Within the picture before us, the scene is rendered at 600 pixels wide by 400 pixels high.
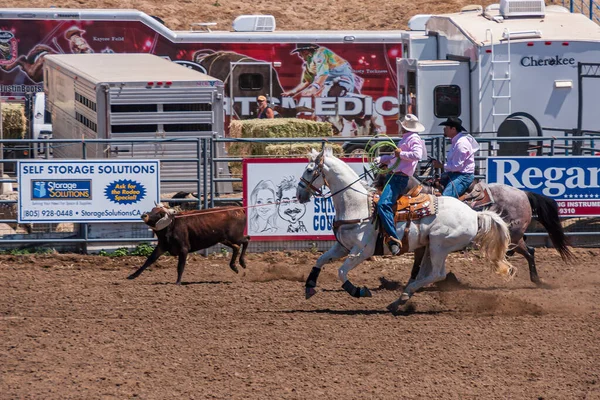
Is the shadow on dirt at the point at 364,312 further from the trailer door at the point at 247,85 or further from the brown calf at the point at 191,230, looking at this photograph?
the trailer door at the point at 247,85

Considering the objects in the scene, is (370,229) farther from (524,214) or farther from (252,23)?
(252,23)

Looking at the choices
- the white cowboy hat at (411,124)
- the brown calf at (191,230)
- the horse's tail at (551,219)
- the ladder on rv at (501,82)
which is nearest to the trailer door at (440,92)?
the ladder on rv at (501,82)

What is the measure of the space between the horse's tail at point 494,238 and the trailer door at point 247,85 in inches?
495

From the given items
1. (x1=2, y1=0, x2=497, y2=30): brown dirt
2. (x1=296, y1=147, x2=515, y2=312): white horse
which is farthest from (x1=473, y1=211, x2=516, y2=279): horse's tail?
(x1=2, y1=0, x2=497, y2=30): brown dirt

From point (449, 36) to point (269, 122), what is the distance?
3852mm

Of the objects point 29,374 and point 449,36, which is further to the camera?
point 449,36

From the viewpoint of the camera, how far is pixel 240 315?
9555mm

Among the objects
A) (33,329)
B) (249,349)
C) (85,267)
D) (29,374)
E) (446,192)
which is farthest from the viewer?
(85,267)

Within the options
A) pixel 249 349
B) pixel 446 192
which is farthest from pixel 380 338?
pixel 446 192

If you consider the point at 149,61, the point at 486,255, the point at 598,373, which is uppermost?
the point at 149,61

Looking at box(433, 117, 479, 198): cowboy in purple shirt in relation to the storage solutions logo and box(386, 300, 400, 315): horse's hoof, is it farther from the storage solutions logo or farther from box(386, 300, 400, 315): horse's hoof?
the storage solutions logo

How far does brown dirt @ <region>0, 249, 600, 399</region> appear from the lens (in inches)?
279

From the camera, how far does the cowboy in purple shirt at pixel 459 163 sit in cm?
1066

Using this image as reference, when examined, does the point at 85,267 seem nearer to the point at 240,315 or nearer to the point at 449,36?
the point at 240,315
